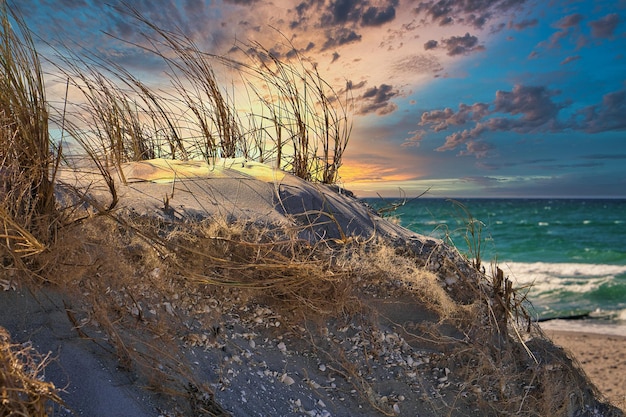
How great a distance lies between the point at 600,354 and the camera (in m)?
7.05

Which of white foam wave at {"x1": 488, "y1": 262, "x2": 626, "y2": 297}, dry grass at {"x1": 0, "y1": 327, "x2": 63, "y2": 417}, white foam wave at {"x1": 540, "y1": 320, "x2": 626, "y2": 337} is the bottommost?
white foam wave at {"x1": 540, "y1": 320, "x2": 626, "y2": 337}

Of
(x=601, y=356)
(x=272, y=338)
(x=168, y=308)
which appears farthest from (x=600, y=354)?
(x=168, y=308)

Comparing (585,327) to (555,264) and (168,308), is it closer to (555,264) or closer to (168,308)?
(555,264)

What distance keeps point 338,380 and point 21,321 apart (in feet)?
4.72

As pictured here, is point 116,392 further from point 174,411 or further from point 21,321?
point 21,321

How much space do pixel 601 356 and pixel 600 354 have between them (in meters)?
0.08

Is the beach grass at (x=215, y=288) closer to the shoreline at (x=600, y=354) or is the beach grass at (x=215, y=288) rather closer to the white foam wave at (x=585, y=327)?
the shoreline at (x=600, y=354)

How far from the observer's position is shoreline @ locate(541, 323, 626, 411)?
6030mm

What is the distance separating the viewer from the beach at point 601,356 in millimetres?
6023

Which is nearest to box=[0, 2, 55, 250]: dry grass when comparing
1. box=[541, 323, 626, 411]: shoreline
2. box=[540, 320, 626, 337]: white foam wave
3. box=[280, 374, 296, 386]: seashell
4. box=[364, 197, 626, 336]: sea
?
box=[280, 374, 296, 386]: seashell

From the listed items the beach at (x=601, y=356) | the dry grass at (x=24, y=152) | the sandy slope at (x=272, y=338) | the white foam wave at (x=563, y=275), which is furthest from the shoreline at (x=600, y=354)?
the dry grass at (x=24, y=152)

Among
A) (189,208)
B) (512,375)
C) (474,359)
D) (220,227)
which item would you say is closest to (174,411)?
(220,227)

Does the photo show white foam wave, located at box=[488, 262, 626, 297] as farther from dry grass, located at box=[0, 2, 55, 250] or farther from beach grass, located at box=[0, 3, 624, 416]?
dry grass, located at box=[0, 2, 55, 250]

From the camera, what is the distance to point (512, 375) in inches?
119
